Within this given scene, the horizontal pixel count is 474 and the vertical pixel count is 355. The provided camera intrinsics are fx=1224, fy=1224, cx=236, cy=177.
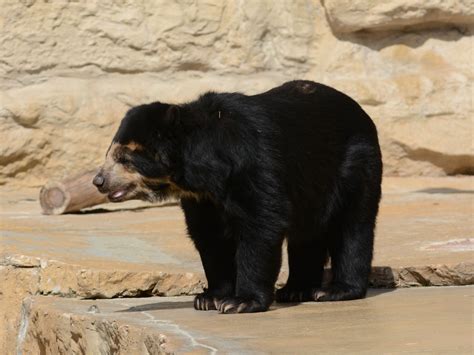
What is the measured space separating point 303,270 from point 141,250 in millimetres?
1927

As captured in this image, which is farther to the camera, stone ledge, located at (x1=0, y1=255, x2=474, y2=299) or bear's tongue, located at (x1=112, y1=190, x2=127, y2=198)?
stone ledge, located at (x1=0, y1=255, x2=474, y2=299)

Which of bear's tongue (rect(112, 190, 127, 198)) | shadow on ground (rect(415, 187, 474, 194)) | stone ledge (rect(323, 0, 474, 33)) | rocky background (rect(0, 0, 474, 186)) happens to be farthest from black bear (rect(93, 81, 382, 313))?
stone ledge (rect(323, 0, 474, 33))

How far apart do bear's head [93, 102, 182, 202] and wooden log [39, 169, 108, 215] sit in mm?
4408

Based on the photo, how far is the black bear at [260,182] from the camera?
610cm

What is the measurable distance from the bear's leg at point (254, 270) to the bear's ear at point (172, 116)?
63cm

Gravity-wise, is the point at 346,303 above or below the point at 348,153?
below

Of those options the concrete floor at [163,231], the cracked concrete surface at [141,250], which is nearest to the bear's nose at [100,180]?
the cracked concrete surface at [141,250]

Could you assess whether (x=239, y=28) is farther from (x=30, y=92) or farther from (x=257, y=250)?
(x=257, y=250)

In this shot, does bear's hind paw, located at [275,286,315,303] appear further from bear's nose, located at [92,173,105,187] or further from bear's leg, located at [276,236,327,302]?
bear's nose, located at [92,173,105,187]

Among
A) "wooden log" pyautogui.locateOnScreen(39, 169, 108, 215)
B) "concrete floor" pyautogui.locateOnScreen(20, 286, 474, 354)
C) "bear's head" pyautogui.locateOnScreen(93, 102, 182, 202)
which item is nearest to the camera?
"concrete floor" pyautogui.locateOnScreen(20, 286, 474, 354)

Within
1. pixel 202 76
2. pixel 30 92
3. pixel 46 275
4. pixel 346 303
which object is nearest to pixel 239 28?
pixel 202 76

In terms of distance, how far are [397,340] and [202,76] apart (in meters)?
7.95

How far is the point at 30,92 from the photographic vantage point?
12.0 meters

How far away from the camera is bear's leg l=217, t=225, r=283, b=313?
6066mm
